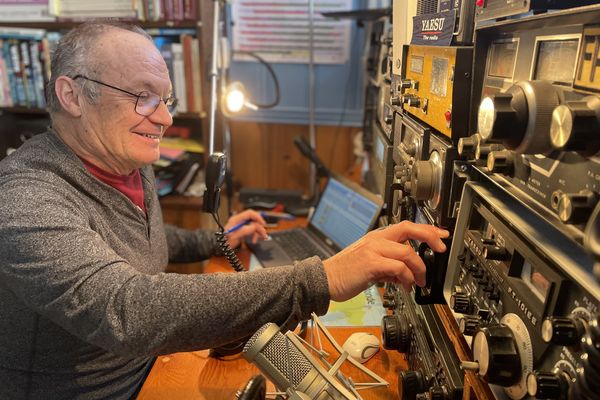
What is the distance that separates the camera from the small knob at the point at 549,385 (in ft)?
1.34

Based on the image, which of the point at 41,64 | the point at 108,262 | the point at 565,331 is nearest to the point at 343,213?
the point at 108,262

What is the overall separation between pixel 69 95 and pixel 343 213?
36.6 inches

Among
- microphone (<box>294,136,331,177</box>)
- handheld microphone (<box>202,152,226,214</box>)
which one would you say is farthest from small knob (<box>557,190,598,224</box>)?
microphone (<box>294,136,331,177</box>)

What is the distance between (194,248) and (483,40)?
1087 millimetres

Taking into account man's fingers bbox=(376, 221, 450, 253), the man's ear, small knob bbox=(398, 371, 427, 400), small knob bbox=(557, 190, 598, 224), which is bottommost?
small knob bbox=(398, 371, 427, 400)

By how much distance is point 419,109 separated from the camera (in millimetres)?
859

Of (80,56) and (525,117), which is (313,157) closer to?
(80,56)

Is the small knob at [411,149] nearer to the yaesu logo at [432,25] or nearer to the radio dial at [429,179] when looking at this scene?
the radio dial at [429,179]

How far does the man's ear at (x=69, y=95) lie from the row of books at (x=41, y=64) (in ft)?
3.85

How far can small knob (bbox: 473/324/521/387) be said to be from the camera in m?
0.46

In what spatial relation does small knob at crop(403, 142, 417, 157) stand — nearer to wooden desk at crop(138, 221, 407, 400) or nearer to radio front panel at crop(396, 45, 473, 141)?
radio front panel at crop(396, 45, 473, 141)

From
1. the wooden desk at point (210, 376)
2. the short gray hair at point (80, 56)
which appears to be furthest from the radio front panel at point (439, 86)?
the short gray hair at point (80, 56)

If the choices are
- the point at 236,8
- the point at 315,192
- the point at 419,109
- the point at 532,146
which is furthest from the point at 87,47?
the point at 236,8

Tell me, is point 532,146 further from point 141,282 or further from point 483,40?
point 141,282
